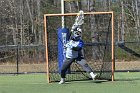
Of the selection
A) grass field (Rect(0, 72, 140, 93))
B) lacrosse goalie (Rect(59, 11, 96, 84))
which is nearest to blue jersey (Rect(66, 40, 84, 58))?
lacrosse goalie (Rect(59, 11, 96, 84))

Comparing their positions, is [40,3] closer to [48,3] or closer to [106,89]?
[48,3]

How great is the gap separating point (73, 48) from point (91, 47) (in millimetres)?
3780

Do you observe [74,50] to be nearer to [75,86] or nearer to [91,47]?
[75,86]

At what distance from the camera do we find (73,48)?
14.3m

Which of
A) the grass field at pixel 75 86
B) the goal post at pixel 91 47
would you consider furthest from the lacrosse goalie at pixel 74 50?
the goal post at pixel 91 47

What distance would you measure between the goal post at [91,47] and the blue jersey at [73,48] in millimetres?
977

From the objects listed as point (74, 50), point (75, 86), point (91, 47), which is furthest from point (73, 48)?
point (91, 47)

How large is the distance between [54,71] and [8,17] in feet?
62.3

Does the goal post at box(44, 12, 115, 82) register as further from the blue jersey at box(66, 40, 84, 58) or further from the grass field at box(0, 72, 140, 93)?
the blue jersey at box(66, 40, 84, 58)

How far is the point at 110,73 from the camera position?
15.5 meters

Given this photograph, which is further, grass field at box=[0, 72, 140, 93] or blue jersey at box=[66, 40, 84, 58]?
blue jersey at box=[66, 40, 84, 58]

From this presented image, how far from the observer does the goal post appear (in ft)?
50.2

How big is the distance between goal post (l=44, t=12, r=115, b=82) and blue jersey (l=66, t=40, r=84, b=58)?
977 millimetres

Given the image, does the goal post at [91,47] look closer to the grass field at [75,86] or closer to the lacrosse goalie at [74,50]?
the grass field at [75,86]
